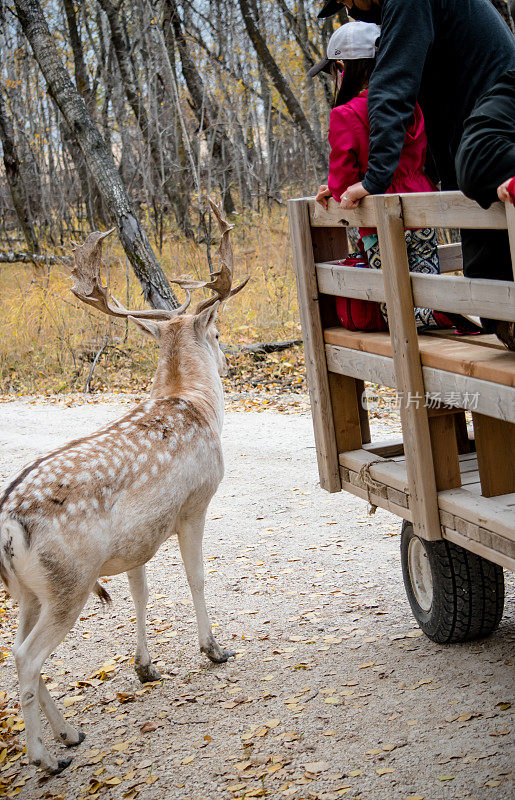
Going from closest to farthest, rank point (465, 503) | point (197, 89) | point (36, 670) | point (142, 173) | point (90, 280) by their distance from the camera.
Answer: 1. point (465, 503)
2. point (36, 670)
3. point (90, 280)
4. point (142, 173)
5. point (197, 89)

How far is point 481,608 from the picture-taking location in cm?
423

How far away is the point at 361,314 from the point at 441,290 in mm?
841

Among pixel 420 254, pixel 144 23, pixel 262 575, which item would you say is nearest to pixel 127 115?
pixel 144 23

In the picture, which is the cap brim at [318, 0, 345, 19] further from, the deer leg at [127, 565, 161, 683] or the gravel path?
the gravel path

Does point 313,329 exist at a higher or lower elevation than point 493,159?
lower

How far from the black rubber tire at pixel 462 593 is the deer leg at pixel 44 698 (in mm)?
1952

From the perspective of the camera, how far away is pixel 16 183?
19.4m

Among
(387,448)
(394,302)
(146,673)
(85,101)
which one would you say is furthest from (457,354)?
(85,101)

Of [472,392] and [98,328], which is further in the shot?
[98,328]

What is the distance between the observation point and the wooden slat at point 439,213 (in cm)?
275

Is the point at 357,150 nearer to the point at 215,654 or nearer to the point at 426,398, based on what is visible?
the point at 426,398

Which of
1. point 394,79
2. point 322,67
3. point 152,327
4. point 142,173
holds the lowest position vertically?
point 152,327

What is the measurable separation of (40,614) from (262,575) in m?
2.22

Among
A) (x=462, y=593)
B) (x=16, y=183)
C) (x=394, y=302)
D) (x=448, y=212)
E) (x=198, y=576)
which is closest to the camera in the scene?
(x=448, y=212)
